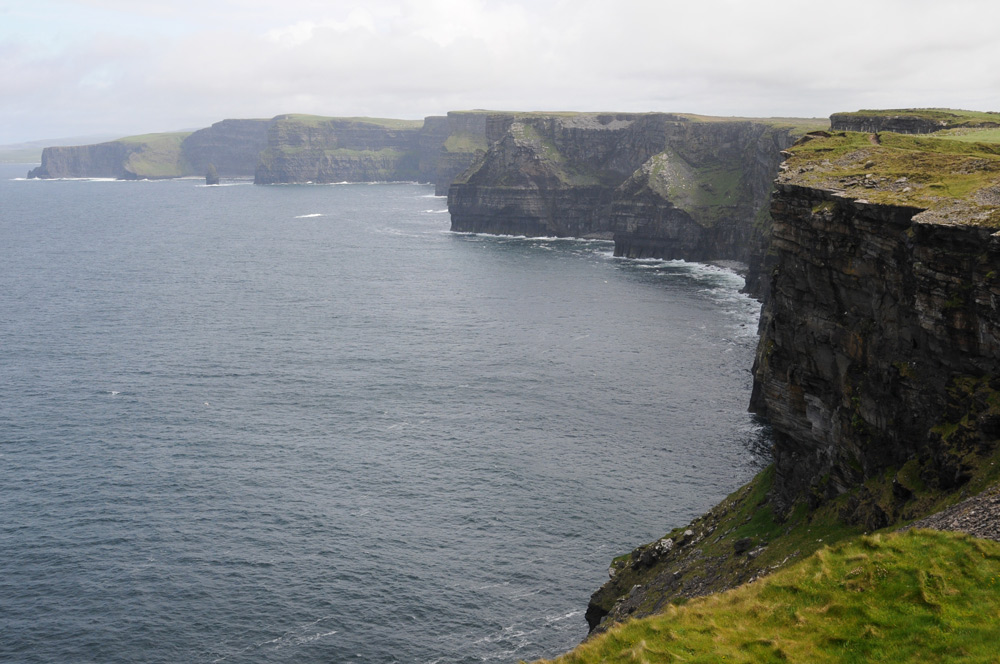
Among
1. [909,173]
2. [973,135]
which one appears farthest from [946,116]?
[909,173]

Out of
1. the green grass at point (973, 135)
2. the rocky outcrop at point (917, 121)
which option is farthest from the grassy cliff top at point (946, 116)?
the green grass at point (973, 135)

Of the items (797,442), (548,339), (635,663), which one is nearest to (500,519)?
(797,442)

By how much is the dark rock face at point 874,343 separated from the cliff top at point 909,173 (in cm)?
121

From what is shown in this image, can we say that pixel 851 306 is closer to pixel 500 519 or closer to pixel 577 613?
pixel 577 613

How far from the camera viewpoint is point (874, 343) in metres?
51.2

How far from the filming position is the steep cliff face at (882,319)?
4228cm

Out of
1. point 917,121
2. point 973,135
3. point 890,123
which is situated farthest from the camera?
point 890,123

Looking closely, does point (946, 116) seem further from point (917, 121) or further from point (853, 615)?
point (853, 615)

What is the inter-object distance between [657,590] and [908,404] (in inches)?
773

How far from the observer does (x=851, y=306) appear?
5466cm

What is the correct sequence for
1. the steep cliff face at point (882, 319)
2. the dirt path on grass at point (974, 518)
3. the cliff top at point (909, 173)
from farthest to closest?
the cliff top at point (909, 173) < the steep cliff face at point (882, 319) < the dirt path on grass at point (974, 518)

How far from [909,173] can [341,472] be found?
5996 cm

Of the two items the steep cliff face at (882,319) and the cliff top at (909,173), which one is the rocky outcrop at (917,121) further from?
the steep cliff face at (882,319)

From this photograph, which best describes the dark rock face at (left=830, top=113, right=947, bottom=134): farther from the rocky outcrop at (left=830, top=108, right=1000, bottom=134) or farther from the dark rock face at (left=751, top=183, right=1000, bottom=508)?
the dark rock face at (left=751, top=183, right=1000, bottom=508)
